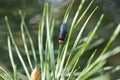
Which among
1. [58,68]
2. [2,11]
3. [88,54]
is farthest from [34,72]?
[2,11]

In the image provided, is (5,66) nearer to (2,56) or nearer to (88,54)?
(2,56)

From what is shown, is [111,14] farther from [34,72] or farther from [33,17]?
[34,72]

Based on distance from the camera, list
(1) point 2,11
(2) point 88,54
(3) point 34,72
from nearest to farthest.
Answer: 1. (3) point 34,72
2. (2) point 88,54
3. (1) point 2,11

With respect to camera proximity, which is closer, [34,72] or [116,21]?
[34,72]

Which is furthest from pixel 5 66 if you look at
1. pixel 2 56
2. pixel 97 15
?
pixel 97 15

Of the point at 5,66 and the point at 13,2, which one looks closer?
the point at 5,66

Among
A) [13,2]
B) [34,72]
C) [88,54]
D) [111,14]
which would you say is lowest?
[34,72]

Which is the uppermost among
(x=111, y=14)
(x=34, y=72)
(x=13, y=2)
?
(x=13, y=2)

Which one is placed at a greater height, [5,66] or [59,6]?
[59,6]

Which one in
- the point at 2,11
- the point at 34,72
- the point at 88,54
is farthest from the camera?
the point at 2,11
